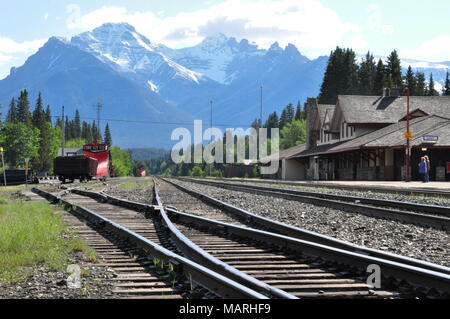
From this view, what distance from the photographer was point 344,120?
50.6 meters

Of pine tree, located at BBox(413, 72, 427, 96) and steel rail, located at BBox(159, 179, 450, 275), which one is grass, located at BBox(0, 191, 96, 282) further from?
pine tree, located at BBox(413, 72, 427, 96)

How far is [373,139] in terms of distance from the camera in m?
40.1

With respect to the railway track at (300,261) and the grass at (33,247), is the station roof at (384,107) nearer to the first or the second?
the railway track at (300,261)

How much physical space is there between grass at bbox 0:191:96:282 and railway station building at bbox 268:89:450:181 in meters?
29.3

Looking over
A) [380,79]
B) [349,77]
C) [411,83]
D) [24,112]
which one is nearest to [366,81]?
[349,77]

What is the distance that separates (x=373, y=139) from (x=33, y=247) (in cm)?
3601

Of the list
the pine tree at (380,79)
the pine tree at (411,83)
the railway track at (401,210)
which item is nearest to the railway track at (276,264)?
the railway track at (401,210)

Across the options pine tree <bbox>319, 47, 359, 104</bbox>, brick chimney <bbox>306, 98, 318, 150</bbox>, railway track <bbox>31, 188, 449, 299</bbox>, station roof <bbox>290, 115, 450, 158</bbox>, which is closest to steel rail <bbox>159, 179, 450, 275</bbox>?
railway track <bbox>31, 188, 449, 299</bbox>

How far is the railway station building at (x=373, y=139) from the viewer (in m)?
35.8

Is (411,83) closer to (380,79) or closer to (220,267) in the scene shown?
(380,79)

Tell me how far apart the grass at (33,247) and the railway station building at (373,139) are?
96.2ft

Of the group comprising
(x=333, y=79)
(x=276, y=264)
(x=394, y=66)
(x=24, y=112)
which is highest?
(x=394, y=66)
